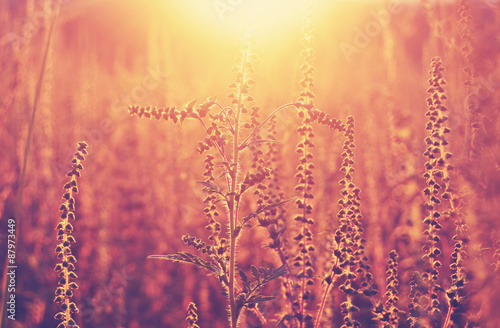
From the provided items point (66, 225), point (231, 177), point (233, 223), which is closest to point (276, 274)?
point (233, 223)

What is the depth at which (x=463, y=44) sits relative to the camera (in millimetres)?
2760

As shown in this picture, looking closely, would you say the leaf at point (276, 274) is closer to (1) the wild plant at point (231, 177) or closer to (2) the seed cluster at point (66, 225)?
(1) the wild plant at point (231, 177)

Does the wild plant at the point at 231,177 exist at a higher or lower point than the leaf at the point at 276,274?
higher

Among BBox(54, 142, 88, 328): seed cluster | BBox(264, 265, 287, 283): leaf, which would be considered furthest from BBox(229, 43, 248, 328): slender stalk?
BBox(54, 142, 88, 328): seed cluster

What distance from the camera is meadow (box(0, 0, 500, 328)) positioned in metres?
1.96

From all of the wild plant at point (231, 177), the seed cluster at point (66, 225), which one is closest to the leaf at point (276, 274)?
the wild plant at point (231, 177)

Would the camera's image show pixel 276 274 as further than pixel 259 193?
No

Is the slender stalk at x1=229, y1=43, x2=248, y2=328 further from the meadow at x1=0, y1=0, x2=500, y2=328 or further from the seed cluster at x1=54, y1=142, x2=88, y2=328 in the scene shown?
the seed cluster at x1=54, y1=142, x2=88, y2=328

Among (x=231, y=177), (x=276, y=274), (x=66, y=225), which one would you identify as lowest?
(x=276, y=274)

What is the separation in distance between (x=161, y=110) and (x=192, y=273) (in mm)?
3129

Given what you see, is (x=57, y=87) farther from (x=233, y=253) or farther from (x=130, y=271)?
(x=233, y=253)

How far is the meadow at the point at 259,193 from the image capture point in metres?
1.96

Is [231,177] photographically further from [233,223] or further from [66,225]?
[66,225]

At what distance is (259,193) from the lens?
229 cm
